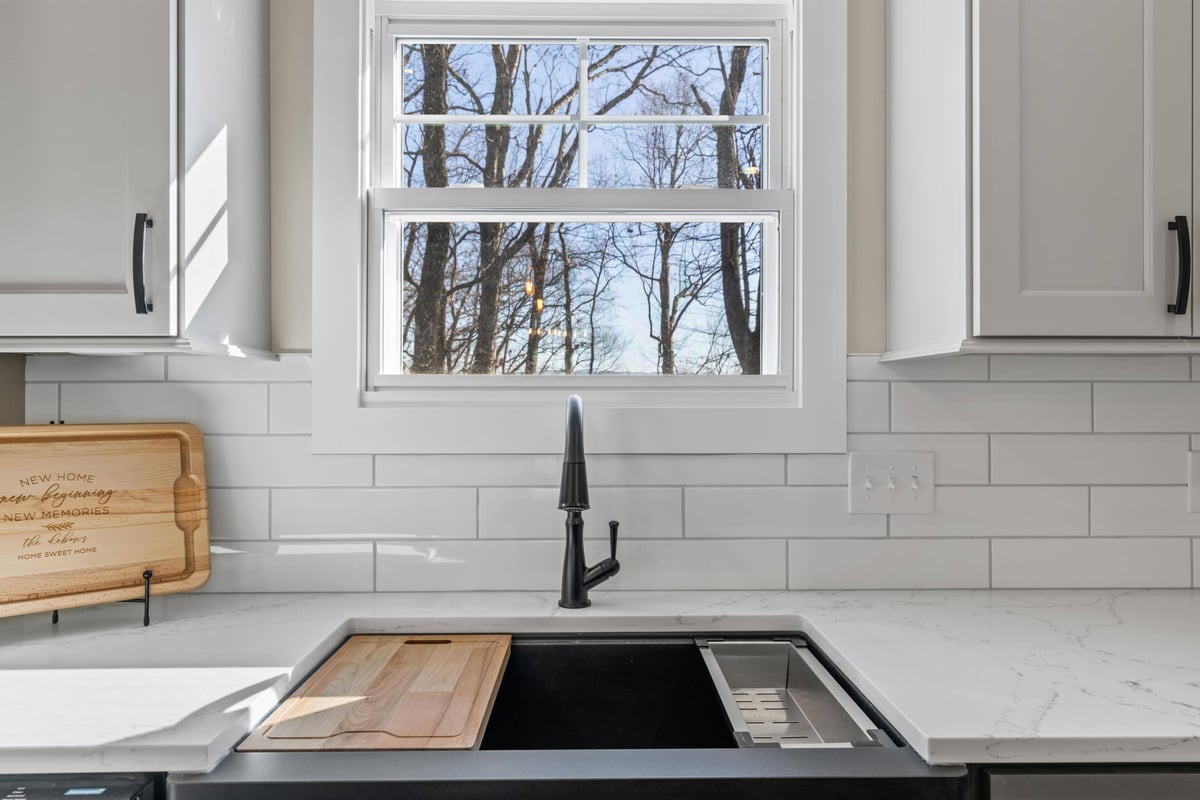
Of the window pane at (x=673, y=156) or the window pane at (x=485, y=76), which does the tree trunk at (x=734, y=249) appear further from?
the window pane at (x=485, y=76)

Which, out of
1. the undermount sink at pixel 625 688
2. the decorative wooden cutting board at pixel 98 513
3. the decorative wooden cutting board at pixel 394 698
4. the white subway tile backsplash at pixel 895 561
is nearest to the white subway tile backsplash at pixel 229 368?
the decorative wooden cutting board at pixel 98 513

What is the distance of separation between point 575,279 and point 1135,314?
3.38ft

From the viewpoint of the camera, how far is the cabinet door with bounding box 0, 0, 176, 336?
3.99 feet

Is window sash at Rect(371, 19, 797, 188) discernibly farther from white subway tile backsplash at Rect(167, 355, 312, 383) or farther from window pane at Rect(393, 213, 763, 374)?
white subway tile backsplash at Rect(167, 355, 312, 383)

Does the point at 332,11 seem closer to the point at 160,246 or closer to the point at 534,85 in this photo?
the point at 534,85

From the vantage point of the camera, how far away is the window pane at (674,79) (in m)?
1.75

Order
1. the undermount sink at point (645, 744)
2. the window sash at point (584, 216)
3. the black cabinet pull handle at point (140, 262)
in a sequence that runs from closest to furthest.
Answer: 1. the undermount sink at point (645, 744)
2. the black cabinet pull handle at point (140, 262)
3. the window sash at point (584, 216)

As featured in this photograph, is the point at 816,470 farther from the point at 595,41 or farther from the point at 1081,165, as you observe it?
the point at 595,41

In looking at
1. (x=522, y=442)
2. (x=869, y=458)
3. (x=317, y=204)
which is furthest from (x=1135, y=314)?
(x=317, y=204)

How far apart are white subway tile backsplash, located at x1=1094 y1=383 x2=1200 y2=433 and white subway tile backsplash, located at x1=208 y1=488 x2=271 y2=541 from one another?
5.61 ft

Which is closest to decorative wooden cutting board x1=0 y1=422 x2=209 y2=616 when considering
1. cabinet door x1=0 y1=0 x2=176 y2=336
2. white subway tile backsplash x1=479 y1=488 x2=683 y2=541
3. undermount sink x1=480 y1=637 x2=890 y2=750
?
cabinet door x1=0 y1=0 x2=176 y2=336

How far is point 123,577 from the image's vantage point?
1.42 metres

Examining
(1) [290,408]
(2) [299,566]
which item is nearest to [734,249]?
(1) [290,408]

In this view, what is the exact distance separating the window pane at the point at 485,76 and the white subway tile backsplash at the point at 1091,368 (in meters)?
1.09
